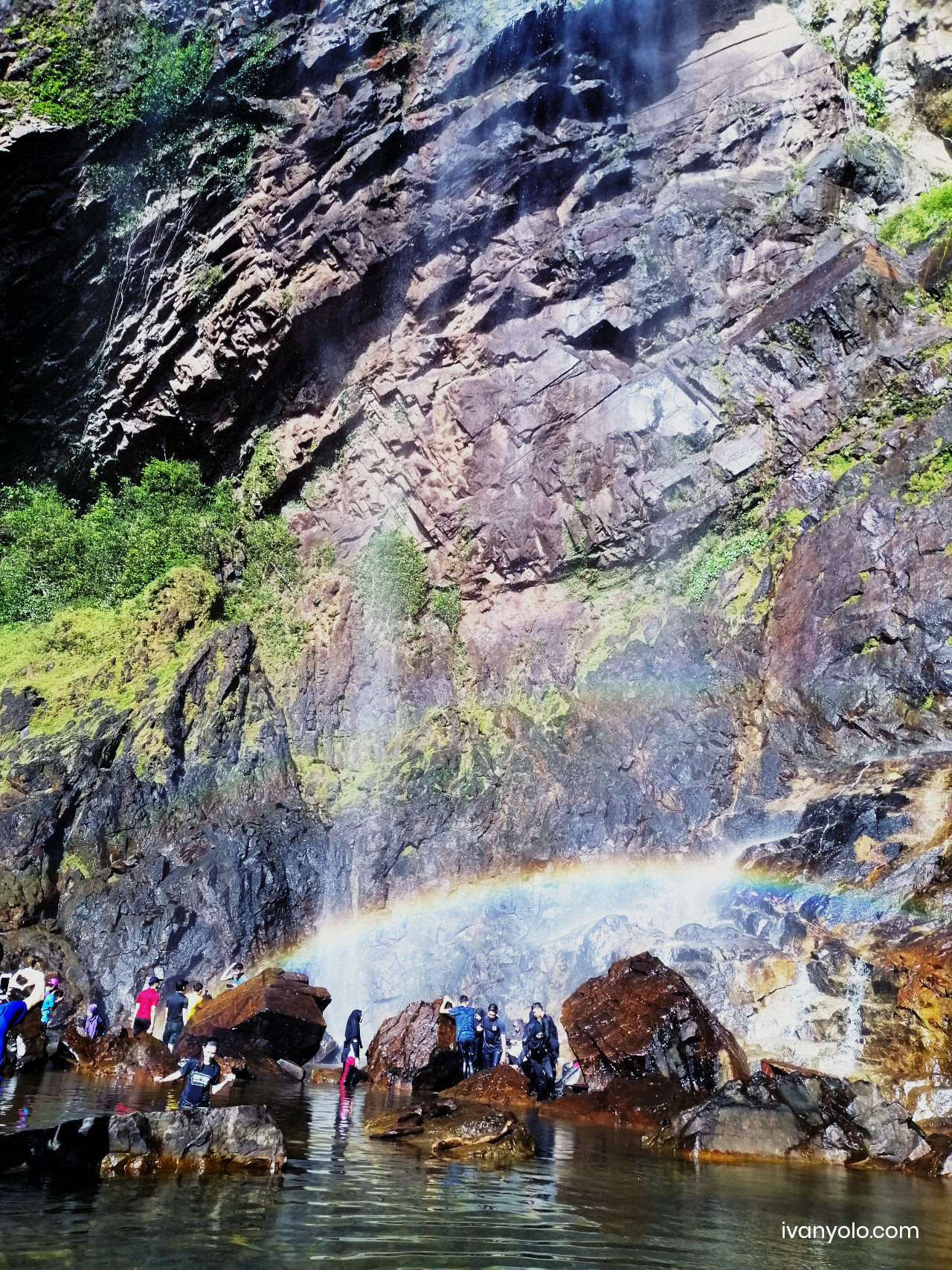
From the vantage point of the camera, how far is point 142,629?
2908 centimetres

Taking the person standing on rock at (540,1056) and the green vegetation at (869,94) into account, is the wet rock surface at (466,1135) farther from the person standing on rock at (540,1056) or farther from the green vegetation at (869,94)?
the green vegetation at (869,94)

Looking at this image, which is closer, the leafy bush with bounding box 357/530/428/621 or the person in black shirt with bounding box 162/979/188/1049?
the person in black shirt with bounding box 162/979/188/1049

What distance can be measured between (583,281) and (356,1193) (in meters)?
26.8

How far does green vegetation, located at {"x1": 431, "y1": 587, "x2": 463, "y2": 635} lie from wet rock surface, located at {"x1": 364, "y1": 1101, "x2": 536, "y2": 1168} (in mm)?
18821

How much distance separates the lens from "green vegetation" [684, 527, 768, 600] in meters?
25.9

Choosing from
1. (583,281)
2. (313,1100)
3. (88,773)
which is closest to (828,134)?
(583,281)

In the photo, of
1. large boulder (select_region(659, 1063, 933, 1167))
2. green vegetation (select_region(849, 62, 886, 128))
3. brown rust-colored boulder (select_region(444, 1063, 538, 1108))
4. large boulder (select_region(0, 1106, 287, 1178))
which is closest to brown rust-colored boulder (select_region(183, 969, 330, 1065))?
brown rust-colored boulder (select_region(444, 1063, 538, 1108))

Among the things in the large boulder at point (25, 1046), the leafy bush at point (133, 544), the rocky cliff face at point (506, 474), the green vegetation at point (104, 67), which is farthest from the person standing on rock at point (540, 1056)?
the green vegetation at point (104, 67)

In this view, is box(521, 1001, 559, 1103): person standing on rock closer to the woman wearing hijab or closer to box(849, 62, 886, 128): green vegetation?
the woman wearing hijab

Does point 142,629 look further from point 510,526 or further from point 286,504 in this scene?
point 510,526

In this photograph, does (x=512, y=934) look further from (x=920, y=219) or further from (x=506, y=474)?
(x=920, y=219)

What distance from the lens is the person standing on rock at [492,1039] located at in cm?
1764

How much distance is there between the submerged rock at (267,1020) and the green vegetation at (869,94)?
3138 cm

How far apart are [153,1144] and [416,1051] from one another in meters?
10.0
